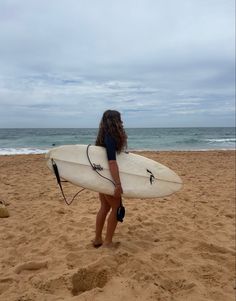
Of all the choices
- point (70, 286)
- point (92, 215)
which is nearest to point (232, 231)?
point (92, 215)

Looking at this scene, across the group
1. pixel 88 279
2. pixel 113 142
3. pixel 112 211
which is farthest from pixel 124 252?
pixel 113 142

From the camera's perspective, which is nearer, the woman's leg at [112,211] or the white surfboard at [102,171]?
the woman's leg at [112,211]

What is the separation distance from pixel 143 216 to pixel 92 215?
821mm

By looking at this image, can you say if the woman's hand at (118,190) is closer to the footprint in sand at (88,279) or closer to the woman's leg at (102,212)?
the woman's leg at (102,212)

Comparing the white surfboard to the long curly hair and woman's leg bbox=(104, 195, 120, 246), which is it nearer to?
woman's leg bbox=(104, 195, 120, 246)

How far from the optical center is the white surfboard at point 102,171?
12.0 ft

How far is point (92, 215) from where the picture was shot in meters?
5.19

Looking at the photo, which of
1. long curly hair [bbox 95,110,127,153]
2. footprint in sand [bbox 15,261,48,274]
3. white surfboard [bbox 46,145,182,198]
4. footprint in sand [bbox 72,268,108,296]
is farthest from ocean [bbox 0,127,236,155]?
footprint in sand [bbox 72,268,108,296]

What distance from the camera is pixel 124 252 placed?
3594 millimetres

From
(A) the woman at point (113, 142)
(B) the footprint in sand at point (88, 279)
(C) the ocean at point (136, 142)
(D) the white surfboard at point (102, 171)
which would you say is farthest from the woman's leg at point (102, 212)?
(C) the ocean at point (136, 142)

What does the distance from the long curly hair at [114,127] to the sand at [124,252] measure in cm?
124

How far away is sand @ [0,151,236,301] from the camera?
115 inches

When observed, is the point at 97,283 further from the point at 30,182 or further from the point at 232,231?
the point at 30,182

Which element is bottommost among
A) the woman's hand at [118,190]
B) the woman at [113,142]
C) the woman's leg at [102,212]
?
the woman's leg at [102,212]
